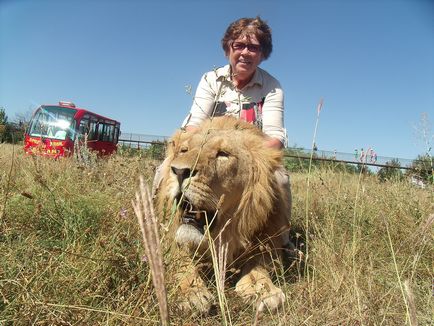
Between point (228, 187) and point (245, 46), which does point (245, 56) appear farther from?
point (228, 187)

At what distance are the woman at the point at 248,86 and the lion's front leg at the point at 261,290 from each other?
1.32 metres

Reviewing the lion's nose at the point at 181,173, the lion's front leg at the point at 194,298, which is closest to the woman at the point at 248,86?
the lion's nose at the point at 181,173

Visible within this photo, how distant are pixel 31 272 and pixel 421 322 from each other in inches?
67.4

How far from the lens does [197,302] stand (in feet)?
6.51

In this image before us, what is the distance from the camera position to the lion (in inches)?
88.5

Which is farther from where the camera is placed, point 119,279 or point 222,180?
point 222,180

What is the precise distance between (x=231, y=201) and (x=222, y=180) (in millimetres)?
176

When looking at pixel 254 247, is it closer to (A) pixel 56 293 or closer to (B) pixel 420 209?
(A) pixel 56 293

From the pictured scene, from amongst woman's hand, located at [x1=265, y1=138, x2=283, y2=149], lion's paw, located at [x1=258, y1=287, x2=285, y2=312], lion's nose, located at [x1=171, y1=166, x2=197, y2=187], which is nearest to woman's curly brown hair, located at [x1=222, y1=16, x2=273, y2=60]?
woman's hand, located at [x1=265, y1=138, x2=283, y2=149]

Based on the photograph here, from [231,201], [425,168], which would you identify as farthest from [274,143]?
[425,168]

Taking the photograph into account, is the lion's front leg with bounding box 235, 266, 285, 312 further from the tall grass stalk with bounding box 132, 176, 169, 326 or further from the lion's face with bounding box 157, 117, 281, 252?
the tall grass stalk with bounding box 132, 176, 169, 326

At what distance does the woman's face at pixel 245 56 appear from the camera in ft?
11.8

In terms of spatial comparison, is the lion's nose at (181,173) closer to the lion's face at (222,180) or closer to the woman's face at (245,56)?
the lion's face at (222,180)

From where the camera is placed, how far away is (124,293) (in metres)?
1.85
